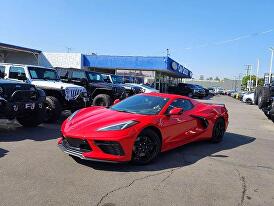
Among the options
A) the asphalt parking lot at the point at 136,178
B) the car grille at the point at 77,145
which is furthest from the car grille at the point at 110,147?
the asphalt parking lot at the point at 136,178

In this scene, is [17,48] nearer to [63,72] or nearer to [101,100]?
[63,72]

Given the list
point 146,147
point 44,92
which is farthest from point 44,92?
point 146,147

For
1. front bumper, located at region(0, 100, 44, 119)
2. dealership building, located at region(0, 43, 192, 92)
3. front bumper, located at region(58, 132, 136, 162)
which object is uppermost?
dealership building, located at region(0, 43, 192, 92)

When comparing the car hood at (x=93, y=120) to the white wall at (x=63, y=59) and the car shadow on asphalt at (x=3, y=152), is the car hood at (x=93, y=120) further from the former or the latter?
the white wall at (x=63, y=59)

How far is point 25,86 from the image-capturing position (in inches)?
379

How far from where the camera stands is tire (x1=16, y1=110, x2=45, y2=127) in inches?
388

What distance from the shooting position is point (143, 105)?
738cm

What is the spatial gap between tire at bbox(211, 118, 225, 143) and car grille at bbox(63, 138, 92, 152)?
3.97 metres

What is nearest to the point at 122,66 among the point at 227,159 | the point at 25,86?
the point at 25,86

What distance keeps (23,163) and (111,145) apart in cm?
157

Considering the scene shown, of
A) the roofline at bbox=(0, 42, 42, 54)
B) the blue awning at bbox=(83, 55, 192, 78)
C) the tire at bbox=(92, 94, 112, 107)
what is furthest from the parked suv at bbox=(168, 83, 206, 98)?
the tire at bbox=(92, 94, 112, 107)

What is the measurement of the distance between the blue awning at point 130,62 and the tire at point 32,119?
27676 millimetres

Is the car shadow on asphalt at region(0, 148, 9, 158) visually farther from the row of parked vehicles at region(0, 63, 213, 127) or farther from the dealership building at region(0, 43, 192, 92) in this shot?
the dealership building at region(0, 43, 192, 92)

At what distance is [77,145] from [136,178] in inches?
45.5
